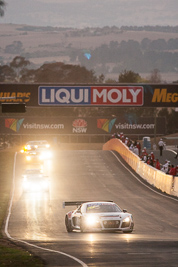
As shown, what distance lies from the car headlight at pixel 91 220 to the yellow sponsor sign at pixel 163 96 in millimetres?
50125

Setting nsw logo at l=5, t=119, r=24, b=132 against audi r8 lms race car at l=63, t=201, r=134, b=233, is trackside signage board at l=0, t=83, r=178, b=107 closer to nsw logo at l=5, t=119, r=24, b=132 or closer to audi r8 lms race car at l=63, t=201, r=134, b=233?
nsw logo at l=5, t=119, r=24, b=132

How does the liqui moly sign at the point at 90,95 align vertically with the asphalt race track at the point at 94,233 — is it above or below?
above

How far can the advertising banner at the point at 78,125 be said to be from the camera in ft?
357

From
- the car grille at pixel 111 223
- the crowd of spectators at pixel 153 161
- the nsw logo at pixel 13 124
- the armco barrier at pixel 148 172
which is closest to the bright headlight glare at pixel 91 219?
the car grille at pixel 111 223

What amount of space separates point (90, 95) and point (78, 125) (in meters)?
39.8

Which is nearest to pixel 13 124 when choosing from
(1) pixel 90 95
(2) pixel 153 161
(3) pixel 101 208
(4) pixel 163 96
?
(1) pixel 90 95

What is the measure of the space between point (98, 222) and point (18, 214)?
9964 mm

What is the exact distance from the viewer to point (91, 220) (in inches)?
845

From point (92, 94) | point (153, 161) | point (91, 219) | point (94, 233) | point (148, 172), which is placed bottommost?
point (94, 233)

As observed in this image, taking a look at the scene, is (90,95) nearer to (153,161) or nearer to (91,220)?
(153,161)

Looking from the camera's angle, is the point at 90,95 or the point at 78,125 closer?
the point at 90,95

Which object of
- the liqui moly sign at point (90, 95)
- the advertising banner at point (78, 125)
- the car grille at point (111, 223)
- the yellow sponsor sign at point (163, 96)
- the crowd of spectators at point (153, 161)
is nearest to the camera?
the car grille at point (111, 223)

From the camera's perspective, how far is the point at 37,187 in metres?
42.5

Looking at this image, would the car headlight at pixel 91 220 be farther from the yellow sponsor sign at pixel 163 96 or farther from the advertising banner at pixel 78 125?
the advertising banner at pixel 78 125
